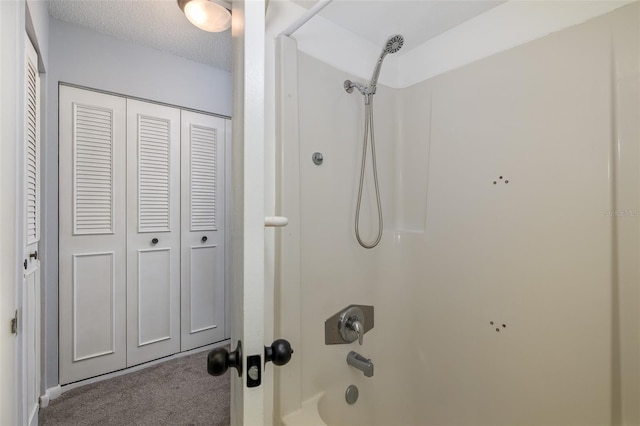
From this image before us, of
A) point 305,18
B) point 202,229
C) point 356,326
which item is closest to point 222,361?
point 356,326

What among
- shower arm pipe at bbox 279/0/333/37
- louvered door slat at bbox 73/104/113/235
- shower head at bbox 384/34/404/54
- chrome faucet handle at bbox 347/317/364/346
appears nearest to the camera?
shower arm pipe at bbox 279/0/333/37

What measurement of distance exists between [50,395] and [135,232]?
3.48 ft

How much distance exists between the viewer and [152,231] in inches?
81.0

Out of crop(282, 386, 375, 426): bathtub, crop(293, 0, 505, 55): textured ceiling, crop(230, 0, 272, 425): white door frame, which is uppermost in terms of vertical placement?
crop(293, 0, 505, 55): textured ceiling

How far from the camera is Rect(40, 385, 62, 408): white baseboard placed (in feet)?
5.23

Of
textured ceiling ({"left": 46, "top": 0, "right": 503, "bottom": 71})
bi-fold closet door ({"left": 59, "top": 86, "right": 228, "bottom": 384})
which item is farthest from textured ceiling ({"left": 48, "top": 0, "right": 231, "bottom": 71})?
bi-fold closet door ({"left": 59, "top": 86, "right": 228, "bottom": 384})

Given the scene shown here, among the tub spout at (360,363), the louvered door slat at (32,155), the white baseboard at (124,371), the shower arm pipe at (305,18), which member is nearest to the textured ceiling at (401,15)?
the shower arm pipe at (305,18)

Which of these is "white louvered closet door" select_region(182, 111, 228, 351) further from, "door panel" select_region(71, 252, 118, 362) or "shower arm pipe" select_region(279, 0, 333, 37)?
"shower arm pipe" select_region(279, 0, 333, 37)

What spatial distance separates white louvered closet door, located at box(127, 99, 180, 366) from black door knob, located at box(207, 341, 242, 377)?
1.88 meters

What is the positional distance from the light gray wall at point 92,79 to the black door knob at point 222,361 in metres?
1.88

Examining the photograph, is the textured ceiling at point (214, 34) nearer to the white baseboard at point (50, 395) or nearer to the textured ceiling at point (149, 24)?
the textured ceiling at point (149, 24)

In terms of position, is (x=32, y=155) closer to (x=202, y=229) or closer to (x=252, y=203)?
(x=202, y=229)

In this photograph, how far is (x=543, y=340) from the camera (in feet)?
3.59

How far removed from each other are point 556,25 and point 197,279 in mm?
2613
